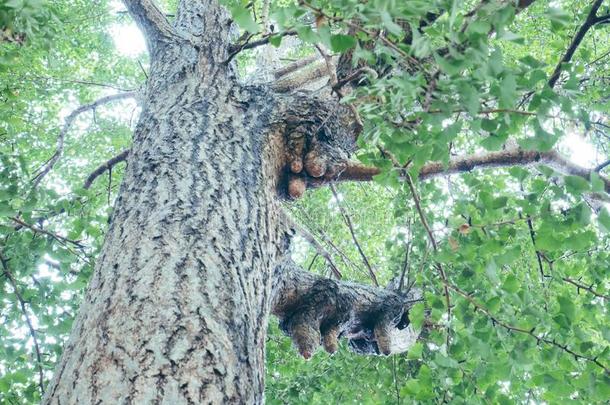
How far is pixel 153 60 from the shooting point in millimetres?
3908

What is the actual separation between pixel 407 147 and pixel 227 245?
79 cm

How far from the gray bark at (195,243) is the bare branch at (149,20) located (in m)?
0.58

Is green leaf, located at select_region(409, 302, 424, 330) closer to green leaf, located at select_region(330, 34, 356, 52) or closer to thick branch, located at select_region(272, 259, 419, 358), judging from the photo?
thick branch, located at select_region(272, 259, 419, 358)

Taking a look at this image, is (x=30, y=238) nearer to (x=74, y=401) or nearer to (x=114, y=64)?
(x=74, y=401)

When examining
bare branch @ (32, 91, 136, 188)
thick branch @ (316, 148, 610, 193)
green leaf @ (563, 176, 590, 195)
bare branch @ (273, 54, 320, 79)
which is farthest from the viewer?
bare branch @ (273, 54, 320, 79)

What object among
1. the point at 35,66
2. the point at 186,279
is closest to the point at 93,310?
the point at 186,279

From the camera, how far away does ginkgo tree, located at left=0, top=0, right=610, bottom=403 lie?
1707mm

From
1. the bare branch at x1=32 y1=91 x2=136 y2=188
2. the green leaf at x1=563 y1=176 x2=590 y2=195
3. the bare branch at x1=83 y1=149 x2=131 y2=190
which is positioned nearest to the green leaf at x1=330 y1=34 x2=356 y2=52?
the green leaf at x1=563 y1=176 x2=590 y2=195

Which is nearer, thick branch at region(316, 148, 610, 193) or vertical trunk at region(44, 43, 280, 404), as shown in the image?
vertical trunk at region(44, 43, 280, 404)

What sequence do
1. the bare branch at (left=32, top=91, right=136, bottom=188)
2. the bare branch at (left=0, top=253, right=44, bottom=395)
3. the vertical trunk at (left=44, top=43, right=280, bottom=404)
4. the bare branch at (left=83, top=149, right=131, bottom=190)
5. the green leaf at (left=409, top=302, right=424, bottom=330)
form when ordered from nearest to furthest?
the vertical trunk at (left=44, top=43, right=280, bottom=404)
the green leaf at (left=409, top=302, right=424, bottom=330)
the bare branch at (left=0, top=253, right=44, bottom=395)
the bare branch at (left=83, top=149, right=131, bottom=190)
the bare branch at (left=32, top=91, right=136, bottom=188)

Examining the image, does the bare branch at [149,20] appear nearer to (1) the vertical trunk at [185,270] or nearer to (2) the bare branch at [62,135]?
(2) the bare branch at [62,135]

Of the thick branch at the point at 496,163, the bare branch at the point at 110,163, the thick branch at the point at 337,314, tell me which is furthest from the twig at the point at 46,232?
the thick branch at the point at 496,163

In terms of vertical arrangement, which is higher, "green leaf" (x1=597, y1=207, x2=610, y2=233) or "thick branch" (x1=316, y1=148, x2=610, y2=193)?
"green leaf" (x1=597, y1=207, x2=610, y2=233)

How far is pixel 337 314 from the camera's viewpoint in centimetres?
393
